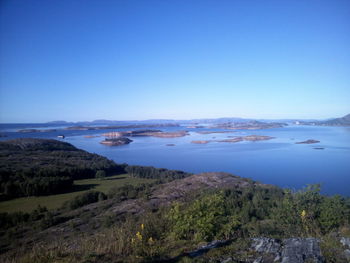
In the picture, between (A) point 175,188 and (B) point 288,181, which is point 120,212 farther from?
(B) point 288,181

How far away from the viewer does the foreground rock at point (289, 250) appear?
288 centimetres

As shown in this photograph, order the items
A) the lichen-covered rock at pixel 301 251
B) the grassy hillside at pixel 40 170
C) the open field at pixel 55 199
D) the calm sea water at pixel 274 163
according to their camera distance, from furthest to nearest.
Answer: the calm sea water at pixel 274 163 < the grassy hillside at pixel 40 170 < the open field at pixel 55 199 < the lichen-covered rock at pixel 301 251

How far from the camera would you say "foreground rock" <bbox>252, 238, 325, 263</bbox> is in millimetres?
2878

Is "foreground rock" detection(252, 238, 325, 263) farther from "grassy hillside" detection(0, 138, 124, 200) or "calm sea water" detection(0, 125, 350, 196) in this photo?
"calm sea water" detection(0, 125, 350, 196)

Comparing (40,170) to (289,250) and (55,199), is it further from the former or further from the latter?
(289,250)

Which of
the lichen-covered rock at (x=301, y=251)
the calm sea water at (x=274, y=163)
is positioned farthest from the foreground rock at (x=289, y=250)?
the calm sea water at (x=274, y=163)

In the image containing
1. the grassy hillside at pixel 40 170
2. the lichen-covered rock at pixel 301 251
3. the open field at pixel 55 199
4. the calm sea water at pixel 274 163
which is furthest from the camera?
the calm sea water at pixel 274 163

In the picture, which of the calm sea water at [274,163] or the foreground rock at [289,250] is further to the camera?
the calm sea water at [274,163]

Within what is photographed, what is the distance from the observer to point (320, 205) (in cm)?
639

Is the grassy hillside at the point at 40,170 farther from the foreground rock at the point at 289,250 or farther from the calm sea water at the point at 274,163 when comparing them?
the foreground rock at the point at 289,250

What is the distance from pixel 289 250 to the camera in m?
3.16

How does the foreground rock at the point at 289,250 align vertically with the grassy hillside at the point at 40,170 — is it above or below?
above

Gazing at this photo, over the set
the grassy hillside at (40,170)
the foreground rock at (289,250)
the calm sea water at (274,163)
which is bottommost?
the calm sea water at (274,163)

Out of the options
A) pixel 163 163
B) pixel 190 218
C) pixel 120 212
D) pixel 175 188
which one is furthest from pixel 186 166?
pixel 190 218
